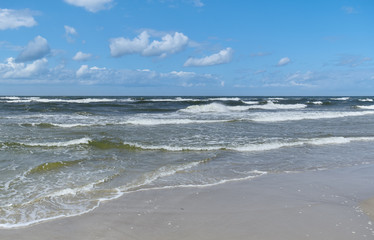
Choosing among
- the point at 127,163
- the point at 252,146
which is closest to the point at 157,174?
the point at 127,163

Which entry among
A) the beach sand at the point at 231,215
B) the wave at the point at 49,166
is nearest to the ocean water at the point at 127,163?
the wave at the point at 49,166

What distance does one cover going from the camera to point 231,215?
14.9 ft

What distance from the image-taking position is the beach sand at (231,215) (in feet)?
12.8

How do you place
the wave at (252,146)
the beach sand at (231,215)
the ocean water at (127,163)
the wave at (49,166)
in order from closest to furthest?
the beach sand at (231,215), the ocean water at (127,163), the wave at (49,166), the wave at (252,146)

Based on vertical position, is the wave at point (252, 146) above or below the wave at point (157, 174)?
above

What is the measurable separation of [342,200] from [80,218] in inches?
168

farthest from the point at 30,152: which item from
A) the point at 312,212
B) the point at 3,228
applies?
the point at 312,212

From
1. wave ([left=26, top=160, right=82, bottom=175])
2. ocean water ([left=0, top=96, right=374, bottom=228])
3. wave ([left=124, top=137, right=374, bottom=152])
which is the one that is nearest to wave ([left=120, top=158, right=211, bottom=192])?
ocean water ([left=0, top=96, right=374, bottom=228])

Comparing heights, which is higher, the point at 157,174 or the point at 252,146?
the point at 252,146

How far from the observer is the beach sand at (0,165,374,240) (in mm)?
3895

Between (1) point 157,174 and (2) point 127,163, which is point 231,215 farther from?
(2) point 127,163

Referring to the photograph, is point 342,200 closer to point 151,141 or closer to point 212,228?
point 212,228

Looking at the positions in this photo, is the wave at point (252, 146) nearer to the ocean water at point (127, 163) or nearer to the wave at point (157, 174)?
the ocean water at point (127, 163)

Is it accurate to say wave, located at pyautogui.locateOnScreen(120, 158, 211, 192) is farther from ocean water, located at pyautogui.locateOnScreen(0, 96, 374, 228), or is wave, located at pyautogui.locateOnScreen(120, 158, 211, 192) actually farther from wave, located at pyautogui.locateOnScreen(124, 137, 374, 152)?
wave, located at pyautogui.locateOnScreen(124, 137, 374, 152)
